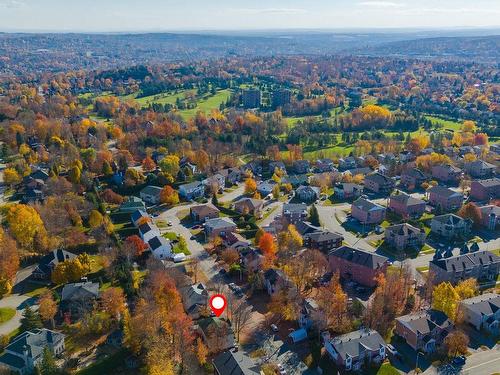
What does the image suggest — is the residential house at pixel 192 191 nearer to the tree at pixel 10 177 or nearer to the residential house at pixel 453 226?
the tree at pixel 10 177

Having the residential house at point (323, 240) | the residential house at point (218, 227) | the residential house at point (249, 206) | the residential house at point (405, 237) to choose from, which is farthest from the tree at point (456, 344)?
the residential house at point (249, 206)

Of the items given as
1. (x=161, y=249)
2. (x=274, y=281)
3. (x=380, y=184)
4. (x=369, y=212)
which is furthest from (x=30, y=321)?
(x=380, y=184)

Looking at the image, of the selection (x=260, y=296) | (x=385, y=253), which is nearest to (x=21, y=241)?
(x=260, y=296)

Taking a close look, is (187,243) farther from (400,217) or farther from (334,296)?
(400,217)

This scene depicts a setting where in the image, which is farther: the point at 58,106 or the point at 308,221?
the point at 58,106

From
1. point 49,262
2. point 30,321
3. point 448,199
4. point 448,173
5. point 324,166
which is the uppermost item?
point 30,321

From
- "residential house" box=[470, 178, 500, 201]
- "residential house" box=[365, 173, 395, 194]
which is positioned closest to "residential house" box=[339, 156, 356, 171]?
"residential house" box=[365, 173, 395, 194]

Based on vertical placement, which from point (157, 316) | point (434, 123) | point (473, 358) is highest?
point (157, 316)

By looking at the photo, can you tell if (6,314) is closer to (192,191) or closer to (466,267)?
(192,191)
